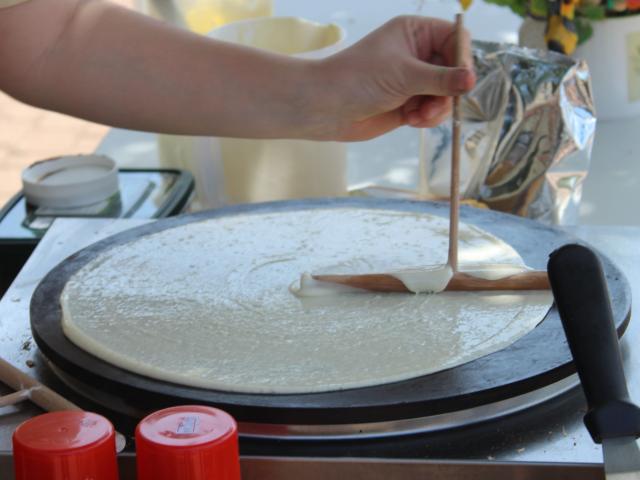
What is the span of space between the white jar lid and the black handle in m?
1.17

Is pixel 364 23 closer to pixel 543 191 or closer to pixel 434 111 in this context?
pixel 543 191

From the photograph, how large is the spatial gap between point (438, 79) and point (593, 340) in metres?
0.54

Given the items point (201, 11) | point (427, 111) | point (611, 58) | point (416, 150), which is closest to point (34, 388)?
point (427, 111)

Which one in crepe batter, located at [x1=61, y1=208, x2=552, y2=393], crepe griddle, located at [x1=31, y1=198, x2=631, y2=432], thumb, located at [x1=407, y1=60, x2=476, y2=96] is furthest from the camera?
thumb, located at [x1=407, y1=60, x2=476, y2=96]

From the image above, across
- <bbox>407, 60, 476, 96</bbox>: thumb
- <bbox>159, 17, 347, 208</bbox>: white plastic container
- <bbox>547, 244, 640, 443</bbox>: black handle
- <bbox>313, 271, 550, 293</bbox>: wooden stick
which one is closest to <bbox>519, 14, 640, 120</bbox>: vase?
<bbox>159, 17, 347, 208</bbox>: white plastic container

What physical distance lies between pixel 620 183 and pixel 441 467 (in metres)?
1.31

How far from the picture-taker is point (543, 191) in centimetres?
171

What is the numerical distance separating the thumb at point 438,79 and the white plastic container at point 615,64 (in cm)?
93

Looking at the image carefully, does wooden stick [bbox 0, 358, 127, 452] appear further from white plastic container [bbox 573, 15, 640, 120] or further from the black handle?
white plastic container [bbox 573, 15, 640, 120]

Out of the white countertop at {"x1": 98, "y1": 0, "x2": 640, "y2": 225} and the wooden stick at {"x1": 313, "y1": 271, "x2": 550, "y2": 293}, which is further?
the white countertop at {"x1": 98, "y1": 0, "x2": 640, "y2": 225}

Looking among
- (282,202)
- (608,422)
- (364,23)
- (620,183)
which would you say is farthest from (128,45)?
(364,23)

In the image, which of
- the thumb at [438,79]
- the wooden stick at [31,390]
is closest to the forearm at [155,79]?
the thumb at [438,79]

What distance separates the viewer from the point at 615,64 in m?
2.10

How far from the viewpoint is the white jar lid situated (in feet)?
5.80
